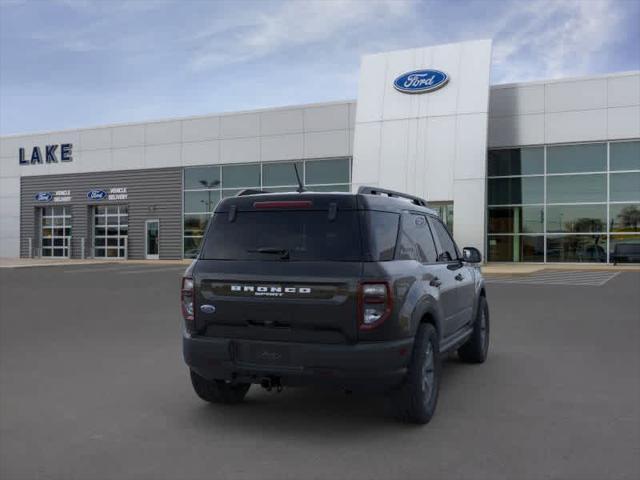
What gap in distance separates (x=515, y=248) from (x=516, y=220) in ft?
4.01

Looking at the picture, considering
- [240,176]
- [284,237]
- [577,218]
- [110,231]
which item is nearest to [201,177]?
[240,176]

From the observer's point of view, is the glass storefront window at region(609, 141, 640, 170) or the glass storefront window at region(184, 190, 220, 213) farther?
the glass storefront window at region(184, 190, 220, 213)

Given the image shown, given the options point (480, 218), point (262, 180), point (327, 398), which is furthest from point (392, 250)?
point (262, 180)

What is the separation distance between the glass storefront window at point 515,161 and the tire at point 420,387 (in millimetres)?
24139

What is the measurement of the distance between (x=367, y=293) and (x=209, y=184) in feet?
99.4

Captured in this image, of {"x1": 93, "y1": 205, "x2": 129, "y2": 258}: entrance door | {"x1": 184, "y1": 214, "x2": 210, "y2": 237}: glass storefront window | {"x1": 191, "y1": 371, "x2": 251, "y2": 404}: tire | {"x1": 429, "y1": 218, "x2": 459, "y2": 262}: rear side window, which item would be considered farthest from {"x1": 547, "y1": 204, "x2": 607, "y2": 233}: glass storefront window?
{"x1": 191, "y1": 371, "x2": 251, "y2": 404}: tire

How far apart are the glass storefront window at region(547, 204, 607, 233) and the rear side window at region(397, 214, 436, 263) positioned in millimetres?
22786

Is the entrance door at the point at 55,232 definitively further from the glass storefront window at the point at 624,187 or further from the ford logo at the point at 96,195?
the glass storefront window at the point at 624,187

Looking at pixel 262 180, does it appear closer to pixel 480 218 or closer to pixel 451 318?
pixel 480 218

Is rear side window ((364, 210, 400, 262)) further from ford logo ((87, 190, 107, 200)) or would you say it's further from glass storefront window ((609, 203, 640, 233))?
ford logo ((87, 190, 107, 200))

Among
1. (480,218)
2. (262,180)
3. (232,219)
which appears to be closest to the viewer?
(232,219)

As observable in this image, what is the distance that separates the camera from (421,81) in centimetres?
2709

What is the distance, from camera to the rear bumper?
4.32 m

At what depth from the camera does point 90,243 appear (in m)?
37.7
